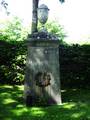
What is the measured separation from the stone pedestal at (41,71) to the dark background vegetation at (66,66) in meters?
4.49

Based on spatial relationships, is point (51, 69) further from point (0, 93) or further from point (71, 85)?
point (71, 85)

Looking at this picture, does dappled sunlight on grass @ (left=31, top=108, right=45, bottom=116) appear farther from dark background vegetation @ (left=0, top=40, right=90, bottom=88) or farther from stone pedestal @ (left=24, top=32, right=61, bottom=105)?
dark background vegetation @ (left=0, top=40, right=90, bottom=88)

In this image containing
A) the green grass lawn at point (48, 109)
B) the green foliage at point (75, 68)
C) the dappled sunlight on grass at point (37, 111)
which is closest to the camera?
the green grass lawn at point (48, 109)

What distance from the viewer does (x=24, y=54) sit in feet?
50.9

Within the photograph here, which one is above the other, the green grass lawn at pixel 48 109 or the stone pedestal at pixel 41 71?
the stone pedestal at pixel 41 71

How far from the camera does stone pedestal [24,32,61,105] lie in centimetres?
1054

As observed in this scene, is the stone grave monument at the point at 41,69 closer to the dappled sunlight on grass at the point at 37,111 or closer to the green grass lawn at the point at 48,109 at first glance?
the green grass lawn at the point at 48,109

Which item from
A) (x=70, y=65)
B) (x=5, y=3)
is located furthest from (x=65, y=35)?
(x=70, y=65)

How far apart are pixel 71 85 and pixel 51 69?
474 centimetres

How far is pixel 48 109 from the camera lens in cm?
997

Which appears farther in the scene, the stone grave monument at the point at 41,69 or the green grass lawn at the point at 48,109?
the stone grave monument at the point at 41,69

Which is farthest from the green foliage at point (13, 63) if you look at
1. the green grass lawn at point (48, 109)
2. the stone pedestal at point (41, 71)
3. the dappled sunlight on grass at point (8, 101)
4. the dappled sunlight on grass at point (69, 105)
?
the dappled sunlight on grass at point (69, 105)

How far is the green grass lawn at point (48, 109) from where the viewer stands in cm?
901

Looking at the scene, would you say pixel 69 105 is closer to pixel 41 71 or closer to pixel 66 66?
pixel 41 71
